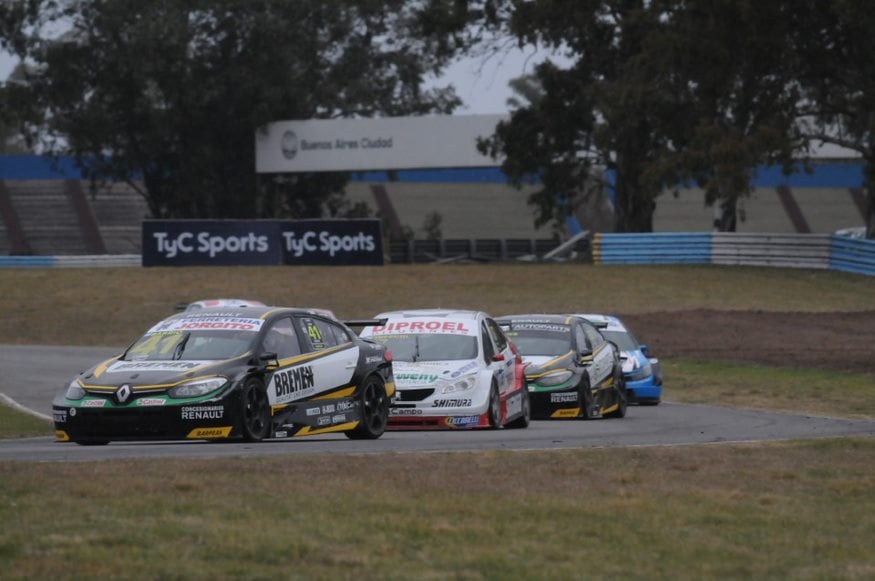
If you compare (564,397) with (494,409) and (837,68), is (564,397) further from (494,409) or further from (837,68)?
(837,68)

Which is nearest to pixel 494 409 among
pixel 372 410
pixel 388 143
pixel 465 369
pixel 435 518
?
pixel 465 369

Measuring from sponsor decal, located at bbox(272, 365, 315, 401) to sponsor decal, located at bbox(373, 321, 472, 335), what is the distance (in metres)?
3.62

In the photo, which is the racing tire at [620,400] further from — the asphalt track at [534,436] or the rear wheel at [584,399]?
the rear wheel at [584,399]

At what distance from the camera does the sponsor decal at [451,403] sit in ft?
59.6

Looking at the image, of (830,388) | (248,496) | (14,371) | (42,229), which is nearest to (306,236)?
(14,371)

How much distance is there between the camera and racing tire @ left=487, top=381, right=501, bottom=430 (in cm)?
1825

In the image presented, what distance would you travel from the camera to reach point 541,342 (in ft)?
71.6

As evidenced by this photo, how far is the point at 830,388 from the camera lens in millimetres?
26875

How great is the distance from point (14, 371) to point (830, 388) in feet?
42.5

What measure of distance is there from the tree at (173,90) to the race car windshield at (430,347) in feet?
163

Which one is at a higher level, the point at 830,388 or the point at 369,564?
the point at 369,564

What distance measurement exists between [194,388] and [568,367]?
743 cm

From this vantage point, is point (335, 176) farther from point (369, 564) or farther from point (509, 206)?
point (369, 564)

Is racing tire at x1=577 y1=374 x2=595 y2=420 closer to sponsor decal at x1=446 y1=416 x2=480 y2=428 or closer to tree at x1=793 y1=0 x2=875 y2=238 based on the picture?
sponsor decal at x1=446 y1=416 x2=480 y2=428
